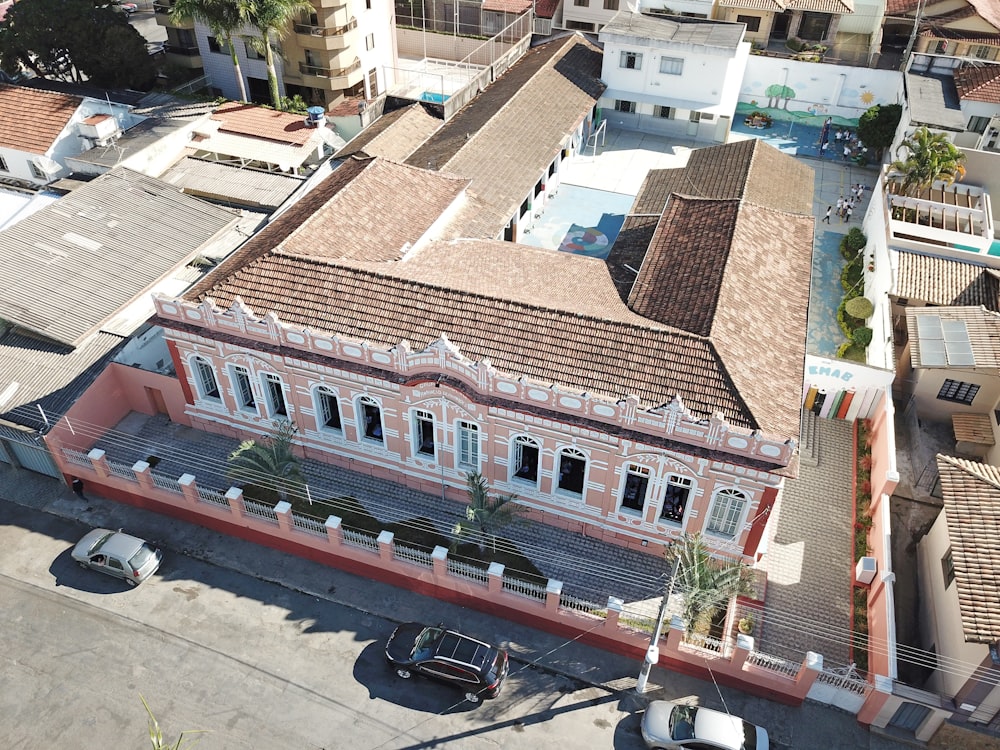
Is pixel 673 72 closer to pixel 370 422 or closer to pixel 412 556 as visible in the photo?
pixel 370 422

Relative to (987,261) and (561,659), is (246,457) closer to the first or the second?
(561,659)

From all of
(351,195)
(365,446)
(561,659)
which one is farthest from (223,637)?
(351,195)

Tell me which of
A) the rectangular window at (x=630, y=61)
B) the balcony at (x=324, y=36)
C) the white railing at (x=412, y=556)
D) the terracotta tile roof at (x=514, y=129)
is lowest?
the white railing at (x=412, y=556)

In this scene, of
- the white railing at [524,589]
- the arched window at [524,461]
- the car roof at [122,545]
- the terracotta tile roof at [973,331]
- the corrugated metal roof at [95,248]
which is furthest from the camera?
the corrugated metal roof at [95,248]

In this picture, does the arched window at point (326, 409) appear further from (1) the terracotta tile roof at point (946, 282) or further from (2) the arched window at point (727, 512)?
(1) the terracotta tile roof at point (946, 282)

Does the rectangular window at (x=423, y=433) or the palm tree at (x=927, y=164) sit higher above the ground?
the palm tree at (x=927, y=164)

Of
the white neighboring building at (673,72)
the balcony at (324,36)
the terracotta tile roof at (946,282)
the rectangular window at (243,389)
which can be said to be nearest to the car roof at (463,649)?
the rectangular window at (243,389)

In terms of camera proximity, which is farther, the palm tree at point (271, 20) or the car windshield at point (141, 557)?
the palm tree at point (271, 20)
